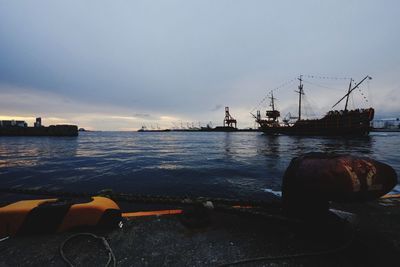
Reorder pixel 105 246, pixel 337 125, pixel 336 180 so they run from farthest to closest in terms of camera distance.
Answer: pixel 337 125 < pixel 105 246 < pixel 336 180

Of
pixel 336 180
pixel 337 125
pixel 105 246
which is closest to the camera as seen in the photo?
pixel 336 180

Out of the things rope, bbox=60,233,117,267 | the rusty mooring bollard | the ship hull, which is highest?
the ship hull

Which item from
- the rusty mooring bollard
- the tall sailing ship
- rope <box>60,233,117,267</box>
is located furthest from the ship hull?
rope <box>60,233,117,267</box>

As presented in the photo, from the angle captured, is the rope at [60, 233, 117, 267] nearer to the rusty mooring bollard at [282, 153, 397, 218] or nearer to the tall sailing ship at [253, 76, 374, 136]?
the rusty mooring bollard at [282, 153, 397, 218]

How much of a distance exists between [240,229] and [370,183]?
63.3 inches

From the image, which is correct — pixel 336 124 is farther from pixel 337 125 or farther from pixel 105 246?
pixel 105 246

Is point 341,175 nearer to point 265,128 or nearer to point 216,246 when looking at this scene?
point 216,246

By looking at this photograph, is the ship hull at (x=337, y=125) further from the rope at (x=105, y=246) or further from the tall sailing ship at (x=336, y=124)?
the rope at (x=105, y=246)

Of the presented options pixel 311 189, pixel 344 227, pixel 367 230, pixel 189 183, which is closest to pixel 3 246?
pixel 311 189

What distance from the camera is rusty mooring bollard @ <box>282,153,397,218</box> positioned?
6.82 feet

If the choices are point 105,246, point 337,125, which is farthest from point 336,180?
point 337,125

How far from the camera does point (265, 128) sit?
7631cm

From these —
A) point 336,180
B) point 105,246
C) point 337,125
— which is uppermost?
point 337,125

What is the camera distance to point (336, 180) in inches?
81.9
